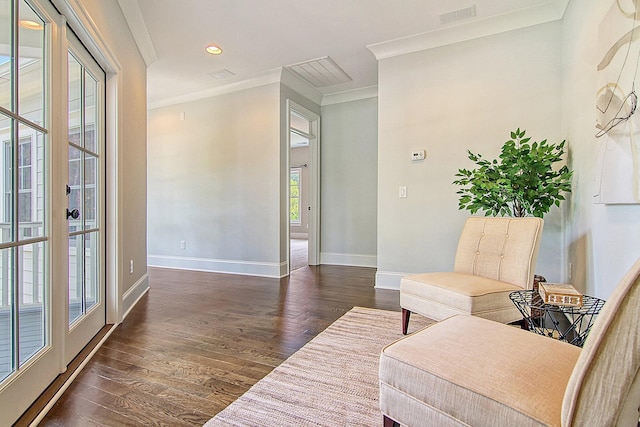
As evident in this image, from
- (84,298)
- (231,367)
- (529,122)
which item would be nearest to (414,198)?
(529,122)

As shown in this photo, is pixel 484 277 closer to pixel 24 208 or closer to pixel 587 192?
pixel 587 192

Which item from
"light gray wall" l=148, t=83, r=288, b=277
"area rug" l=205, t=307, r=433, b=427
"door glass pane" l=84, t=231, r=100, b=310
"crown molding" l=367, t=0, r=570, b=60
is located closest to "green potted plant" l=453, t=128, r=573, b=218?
"crown molding" l=367, t=0, r=570, b=60

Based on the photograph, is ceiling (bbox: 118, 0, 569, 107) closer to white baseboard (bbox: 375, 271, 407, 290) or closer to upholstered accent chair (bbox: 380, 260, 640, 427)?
white baseboard (bbox: 375, 271, 407, 290)

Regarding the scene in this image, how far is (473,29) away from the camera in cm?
319

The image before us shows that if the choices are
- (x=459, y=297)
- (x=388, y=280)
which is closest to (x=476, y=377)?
(x=459, y=297)

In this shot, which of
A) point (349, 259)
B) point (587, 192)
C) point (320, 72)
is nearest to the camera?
point (587, 192)

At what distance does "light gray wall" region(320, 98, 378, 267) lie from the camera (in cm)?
506

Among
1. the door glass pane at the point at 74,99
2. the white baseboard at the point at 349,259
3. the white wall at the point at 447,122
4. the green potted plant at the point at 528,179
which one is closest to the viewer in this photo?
the door glass pane at the point at 74,99

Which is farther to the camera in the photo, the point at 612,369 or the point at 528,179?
the point at 528,179

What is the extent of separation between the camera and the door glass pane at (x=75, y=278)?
6.63 feet

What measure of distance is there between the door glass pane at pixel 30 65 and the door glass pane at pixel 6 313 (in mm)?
646

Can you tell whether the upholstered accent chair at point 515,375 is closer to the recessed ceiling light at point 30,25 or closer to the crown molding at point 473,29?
the recessed ceiling light at point 30,25

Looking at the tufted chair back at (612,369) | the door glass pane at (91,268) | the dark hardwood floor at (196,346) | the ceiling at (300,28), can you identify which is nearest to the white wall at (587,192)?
the ceiling at (300,28)

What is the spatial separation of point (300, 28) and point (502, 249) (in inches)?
104
